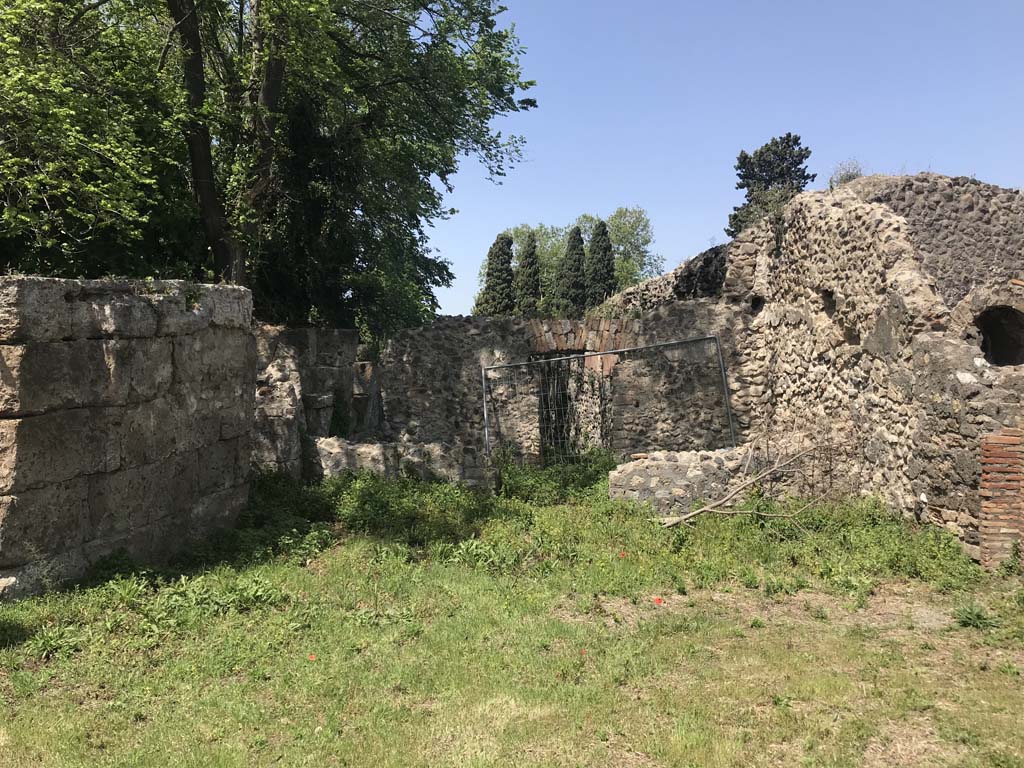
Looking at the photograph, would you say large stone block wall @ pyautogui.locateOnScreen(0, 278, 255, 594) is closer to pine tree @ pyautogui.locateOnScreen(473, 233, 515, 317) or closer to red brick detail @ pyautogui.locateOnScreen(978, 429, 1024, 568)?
red brick detail @ pyautogui.locateOnScreen(978, 429, 1024, 568)

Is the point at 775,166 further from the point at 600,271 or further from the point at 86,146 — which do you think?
the point at 86,146

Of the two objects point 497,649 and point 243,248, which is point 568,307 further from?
point 497,649

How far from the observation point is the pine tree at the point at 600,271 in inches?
1398

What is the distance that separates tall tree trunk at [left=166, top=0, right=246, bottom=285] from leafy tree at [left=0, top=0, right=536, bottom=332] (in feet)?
0.11

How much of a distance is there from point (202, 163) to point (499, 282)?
876 inches

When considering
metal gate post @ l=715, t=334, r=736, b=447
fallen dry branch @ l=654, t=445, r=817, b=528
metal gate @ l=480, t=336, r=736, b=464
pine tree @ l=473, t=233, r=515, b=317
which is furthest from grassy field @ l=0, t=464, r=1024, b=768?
pine tree @ l=473, t=233, r=515, b=317

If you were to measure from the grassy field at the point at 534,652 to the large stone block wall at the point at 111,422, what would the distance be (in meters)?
0.40

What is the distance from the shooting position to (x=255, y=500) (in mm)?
8258

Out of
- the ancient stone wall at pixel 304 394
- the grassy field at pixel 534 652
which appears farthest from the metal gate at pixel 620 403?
the grassy field at pixel 534 652

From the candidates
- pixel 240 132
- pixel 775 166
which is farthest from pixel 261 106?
pixel 775 166

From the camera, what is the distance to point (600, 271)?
1410 inches

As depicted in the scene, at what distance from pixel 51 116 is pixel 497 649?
343 inches

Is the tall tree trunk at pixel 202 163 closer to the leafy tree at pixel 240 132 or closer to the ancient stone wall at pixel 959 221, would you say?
the leafy tree at pixel 240 132

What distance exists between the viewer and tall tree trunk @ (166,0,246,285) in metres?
11.1
